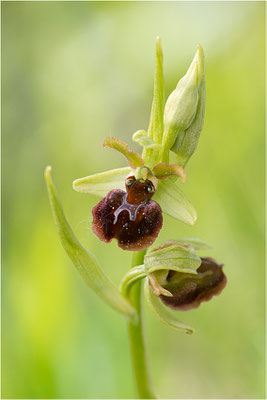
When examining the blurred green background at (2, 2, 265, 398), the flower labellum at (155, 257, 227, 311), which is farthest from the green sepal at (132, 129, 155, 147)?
the flower labellum at (155, 257, 227, 311)

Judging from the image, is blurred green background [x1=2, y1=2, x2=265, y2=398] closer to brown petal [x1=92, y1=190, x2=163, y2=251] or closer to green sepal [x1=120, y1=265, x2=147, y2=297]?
brown petal [x1=92, y1=190, x2=163, y2=251]

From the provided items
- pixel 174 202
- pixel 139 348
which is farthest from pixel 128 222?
pixel 139 348

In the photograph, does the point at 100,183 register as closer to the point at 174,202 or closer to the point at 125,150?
the point at 125,150

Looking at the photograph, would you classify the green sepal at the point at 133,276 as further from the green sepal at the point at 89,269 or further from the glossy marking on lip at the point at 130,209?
the glossy marking on lip at the point at 130,209

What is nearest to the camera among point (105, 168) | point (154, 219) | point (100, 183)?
point (154, 219)

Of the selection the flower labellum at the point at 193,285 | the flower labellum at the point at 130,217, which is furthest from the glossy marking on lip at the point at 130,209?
the flower labellum at the point at 193,285

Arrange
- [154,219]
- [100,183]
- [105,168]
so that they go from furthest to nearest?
[105,168], [100,183], [154,219]

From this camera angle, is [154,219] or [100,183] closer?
[154,219]
